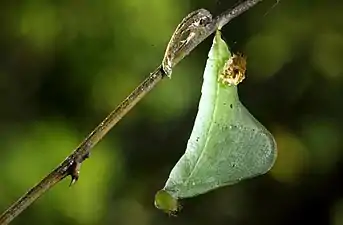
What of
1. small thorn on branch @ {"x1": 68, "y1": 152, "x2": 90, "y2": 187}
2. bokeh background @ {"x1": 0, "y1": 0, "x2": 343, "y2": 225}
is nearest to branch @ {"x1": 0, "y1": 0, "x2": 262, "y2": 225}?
small thorn on branch @ {"x1": 68, "y1": 152, "x2": 90, "y2": 187}

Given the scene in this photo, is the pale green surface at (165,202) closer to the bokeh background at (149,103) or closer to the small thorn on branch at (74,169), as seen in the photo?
the small thorn on branch at (74,169)

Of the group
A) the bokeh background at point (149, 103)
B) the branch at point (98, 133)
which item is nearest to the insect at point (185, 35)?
the branch at point (98, 133)

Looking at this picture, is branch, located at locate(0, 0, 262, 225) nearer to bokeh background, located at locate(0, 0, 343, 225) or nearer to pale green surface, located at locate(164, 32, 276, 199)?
pale green surface, located at locate(164, 32, 276, 199)

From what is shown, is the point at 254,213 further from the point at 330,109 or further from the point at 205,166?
the point at 205,166

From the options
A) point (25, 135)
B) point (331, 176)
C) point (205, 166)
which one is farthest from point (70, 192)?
point (205, 166)

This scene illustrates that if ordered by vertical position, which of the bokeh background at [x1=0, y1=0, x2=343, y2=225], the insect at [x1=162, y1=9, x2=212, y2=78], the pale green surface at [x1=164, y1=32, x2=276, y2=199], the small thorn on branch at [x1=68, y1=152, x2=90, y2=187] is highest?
the bokeh background at [x1=0, y1=0, x2=343, y2=225]

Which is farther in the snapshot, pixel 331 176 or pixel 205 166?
pixel 331 176
